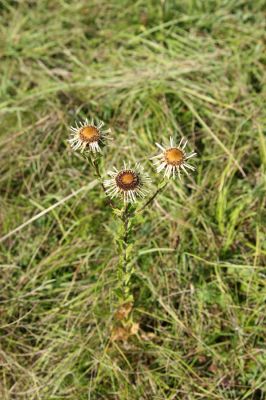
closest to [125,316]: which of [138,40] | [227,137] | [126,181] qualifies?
[126,181]

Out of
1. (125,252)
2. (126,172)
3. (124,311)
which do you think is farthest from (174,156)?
(124,311)

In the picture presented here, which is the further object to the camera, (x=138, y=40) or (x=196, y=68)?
(x=138, y=40)

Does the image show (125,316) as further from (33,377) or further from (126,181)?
(126,181)

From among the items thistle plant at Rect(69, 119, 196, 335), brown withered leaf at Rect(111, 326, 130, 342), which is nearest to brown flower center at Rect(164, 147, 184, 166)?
thistle plant at Rect(69, 119, 196, 335)

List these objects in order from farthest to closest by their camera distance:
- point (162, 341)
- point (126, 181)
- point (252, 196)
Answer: point (252, 196) → point (162, 341) → point (126, 181)

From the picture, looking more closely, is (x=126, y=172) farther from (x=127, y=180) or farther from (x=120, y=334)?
(x=120, y=334)

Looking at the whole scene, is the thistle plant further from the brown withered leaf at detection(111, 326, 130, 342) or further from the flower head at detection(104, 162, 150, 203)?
the brown withered leaf at detection(111, 326, 130, 342)
